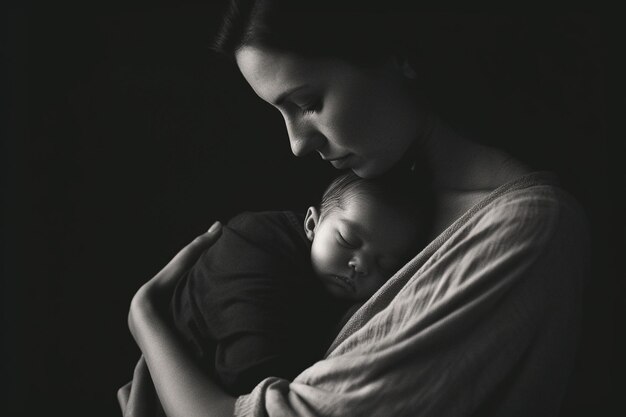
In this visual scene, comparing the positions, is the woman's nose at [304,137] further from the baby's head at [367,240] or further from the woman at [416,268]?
the baby's head at [367,240]

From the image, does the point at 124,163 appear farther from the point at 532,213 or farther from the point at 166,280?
the point at 532,213

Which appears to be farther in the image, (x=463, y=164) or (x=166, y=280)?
(x=166, y=280)

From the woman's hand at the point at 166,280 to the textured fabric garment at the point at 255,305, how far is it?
2 cm

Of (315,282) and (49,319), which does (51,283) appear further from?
(315,282)

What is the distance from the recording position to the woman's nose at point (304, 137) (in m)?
0.78

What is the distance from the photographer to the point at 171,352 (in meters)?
0.81

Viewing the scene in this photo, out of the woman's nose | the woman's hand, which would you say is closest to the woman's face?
the woman's nose

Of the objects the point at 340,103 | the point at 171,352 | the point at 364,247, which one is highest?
the point at 340,103

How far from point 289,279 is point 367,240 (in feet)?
0.40

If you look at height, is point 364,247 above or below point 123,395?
above

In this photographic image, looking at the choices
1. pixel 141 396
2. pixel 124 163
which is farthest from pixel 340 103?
pixel 141 396

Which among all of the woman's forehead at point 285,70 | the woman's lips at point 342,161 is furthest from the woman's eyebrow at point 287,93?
the woman's lips at point 342,161

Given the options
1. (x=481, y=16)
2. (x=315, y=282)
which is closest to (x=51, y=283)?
(x=315, y=282)

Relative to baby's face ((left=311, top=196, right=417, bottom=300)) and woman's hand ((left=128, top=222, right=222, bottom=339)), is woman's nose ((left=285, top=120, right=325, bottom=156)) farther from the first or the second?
woman's hand ((left=128, top=222, right=222, bottom=339))
